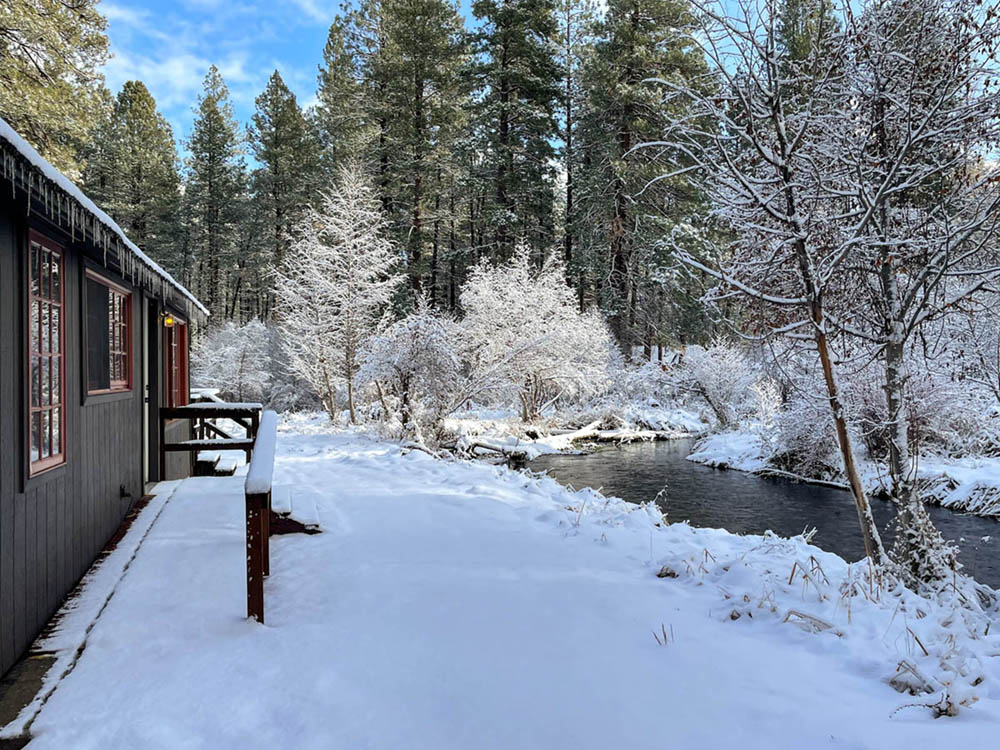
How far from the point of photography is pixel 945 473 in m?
8.73

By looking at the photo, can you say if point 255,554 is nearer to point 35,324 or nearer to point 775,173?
point 35,324

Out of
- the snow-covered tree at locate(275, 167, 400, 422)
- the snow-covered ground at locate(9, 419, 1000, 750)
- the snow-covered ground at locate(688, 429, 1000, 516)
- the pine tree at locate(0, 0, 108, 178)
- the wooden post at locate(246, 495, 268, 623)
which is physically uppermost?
the pine tree at locate(0, 0, 108, 178)

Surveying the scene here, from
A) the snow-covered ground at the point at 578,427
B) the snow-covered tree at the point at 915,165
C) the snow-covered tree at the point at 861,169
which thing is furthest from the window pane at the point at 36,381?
the snow-covered ground at the point at 578,427

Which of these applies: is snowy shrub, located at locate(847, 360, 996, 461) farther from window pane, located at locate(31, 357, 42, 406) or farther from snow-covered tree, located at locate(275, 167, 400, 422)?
snow-covered tree, located at locate(275, 167, 400, 422)

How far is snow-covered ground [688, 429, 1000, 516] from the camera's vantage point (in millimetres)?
8359

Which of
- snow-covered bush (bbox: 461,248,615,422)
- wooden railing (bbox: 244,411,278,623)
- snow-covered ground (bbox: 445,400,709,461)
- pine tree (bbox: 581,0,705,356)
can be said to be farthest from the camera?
pine tree (bbox: 581,0,705,356)

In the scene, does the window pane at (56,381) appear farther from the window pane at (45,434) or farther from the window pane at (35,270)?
the window pane at (35,270)

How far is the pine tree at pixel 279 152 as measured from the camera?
76.2 feet

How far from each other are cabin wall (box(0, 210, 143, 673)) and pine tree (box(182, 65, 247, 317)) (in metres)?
24.0

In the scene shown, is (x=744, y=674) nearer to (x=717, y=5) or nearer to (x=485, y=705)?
(x=485, y=705)

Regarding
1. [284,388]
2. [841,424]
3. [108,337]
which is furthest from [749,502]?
[284,388]

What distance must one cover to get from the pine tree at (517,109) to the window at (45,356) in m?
16.3

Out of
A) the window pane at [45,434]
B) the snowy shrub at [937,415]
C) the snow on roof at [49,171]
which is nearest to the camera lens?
the snow on roof at [49,171]

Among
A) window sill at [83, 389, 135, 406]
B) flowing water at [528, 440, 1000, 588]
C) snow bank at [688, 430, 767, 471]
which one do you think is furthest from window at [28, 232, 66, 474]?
snow bank at [688, 430, 767, 471]
